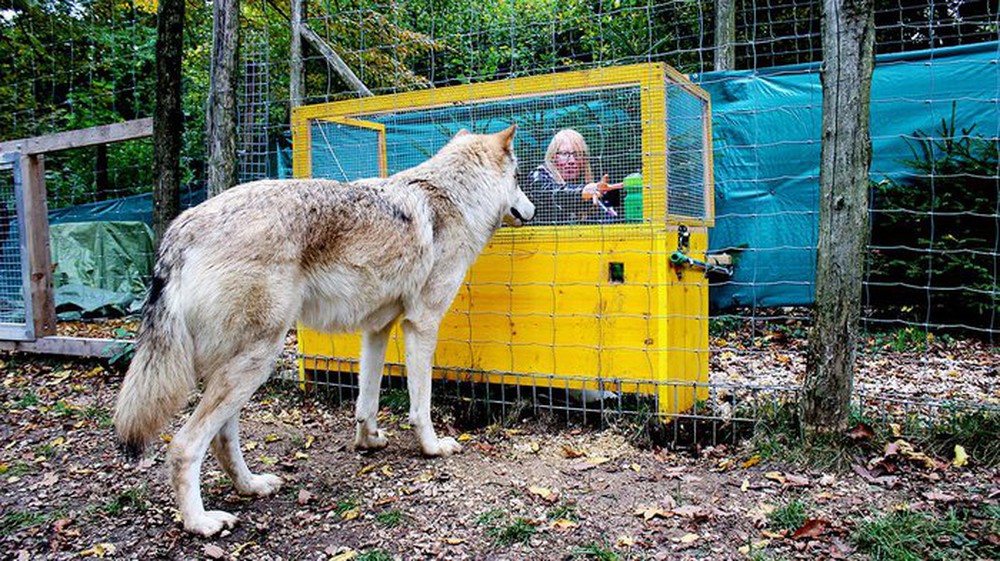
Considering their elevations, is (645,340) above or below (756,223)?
below

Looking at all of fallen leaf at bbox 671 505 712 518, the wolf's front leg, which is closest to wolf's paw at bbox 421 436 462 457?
the wolf's front leg

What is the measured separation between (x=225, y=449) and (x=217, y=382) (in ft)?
1.35

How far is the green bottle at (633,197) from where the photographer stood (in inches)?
147

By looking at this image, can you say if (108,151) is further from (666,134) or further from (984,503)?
(984,503)

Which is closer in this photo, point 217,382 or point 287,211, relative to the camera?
point 217,382

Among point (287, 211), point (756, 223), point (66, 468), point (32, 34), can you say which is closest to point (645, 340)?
point (287, 211)

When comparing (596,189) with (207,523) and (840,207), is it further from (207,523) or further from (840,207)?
(207,523)

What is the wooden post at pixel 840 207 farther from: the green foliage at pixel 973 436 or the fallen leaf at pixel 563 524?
the fallen leaf at pixel 563 524

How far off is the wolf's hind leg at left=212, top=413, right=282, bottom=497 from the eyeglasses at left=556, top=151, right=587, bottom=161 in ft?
7.54

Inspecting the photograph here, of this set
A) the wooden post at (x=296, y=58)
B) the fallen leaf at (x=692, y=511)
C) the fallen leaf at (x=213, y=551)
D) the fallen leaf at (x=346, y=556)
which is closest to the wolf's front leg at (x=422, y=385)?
the fallen leaf at (x=346, y=556)

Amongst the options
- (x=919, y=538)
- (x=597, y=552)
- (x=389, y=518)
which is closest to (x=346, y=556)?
(x=389, y=518)

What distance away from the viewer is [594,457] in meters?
3.45

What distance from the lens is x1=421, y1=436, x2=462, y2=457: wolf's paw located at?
3562 mm

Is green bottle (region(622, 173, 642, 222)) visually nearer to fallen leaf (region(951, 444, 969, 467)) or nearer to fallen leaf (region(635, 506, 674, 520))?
fallen leaf (region(635, 506, 674, 520))
